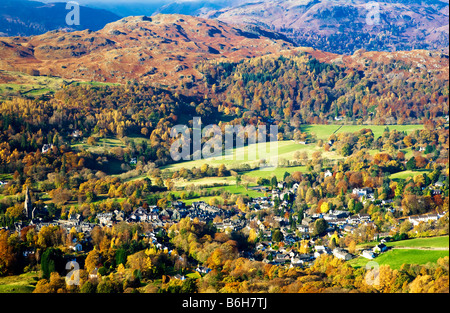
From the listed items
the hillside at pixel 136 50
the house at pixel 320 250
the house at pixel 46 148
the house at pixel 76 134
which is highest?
the hillside at pixel 136 50

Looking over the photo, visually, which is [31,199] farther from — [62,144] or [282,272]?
[282,272]

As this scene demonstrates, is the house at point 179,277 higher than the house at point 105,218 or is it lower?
lower

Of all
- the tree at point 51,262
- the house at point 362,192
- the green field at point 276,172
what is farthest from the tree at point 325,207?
the tree at point 51,262

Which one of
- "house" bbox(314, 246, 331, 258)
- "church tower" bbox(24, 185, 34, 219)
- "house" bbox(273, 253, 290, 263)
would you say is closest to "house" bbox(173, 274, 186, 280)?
"house" bbox(273, 253, 290, 263)

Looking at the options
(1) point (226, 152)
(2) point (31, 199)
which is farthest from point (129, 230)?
(1) point (226, 152)

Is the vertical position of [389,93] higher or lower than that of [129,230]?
higher

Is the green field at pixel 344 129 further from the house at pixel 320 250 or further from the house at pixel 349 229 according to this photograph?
the house at pixel 320 250

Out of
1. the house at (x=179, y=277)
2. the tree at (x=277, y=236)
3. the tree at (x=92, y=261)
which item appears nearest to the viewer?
the house at (x=179, y=277)
